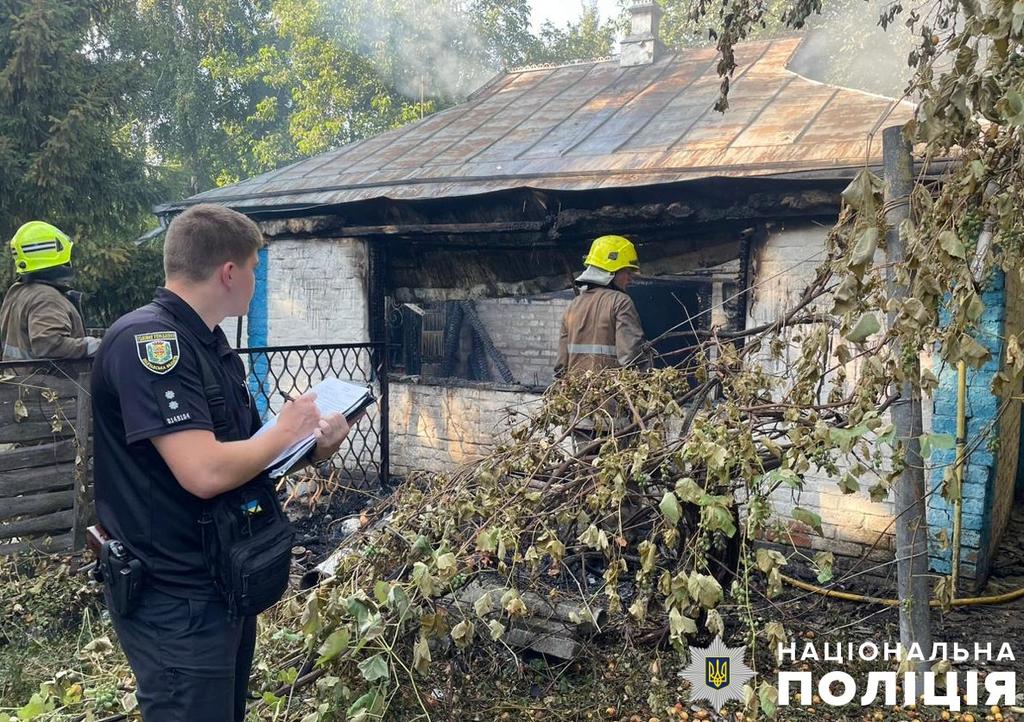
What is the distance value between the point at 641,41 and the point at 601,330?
4.97m

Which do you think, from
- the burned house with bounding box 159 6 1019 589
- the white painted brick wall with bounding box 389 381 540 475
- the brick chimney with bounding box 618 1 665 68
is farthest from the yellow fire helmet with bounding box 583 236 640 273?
the brick chimney with bounding box 618 1 665 68

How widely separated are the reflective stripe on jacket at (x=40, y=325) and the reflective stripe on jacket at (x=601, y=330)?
3129 millimetres

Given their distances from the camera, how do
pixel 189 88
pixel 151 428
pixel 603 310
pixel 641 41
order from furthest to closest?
pixel 189 88 → pixel 641 41 → pixel 603 310 → pixel 151 428

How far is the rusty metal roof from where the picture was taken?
5273mm

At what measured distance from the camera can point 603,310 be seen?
5191 mm

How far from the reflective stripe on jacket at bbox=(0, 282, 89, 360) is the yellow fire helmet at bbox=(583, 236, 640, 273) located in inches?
131

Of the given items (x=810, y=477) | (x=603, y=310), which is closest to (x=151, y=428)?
(x=603, y=310)

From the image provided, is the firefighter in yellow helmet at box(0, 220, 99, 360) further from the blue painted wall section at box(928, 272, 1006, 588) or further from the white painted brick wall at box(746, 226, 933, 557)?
the blue painted wall section at box(928, 272, 1006, 588)

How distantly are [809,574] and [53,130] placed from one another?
10142 mm

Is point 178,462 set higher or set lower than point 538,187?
lower

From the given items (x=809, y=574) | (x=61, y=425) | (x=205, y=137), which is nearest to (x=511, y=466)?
(x=809, y=574)

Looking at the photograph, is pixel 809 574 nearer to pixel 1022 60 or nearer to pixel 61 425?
pixel 1022 60

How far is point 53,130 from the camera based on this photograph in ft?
32.6

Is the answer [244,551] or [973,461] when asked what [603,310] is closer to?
[973,461]
